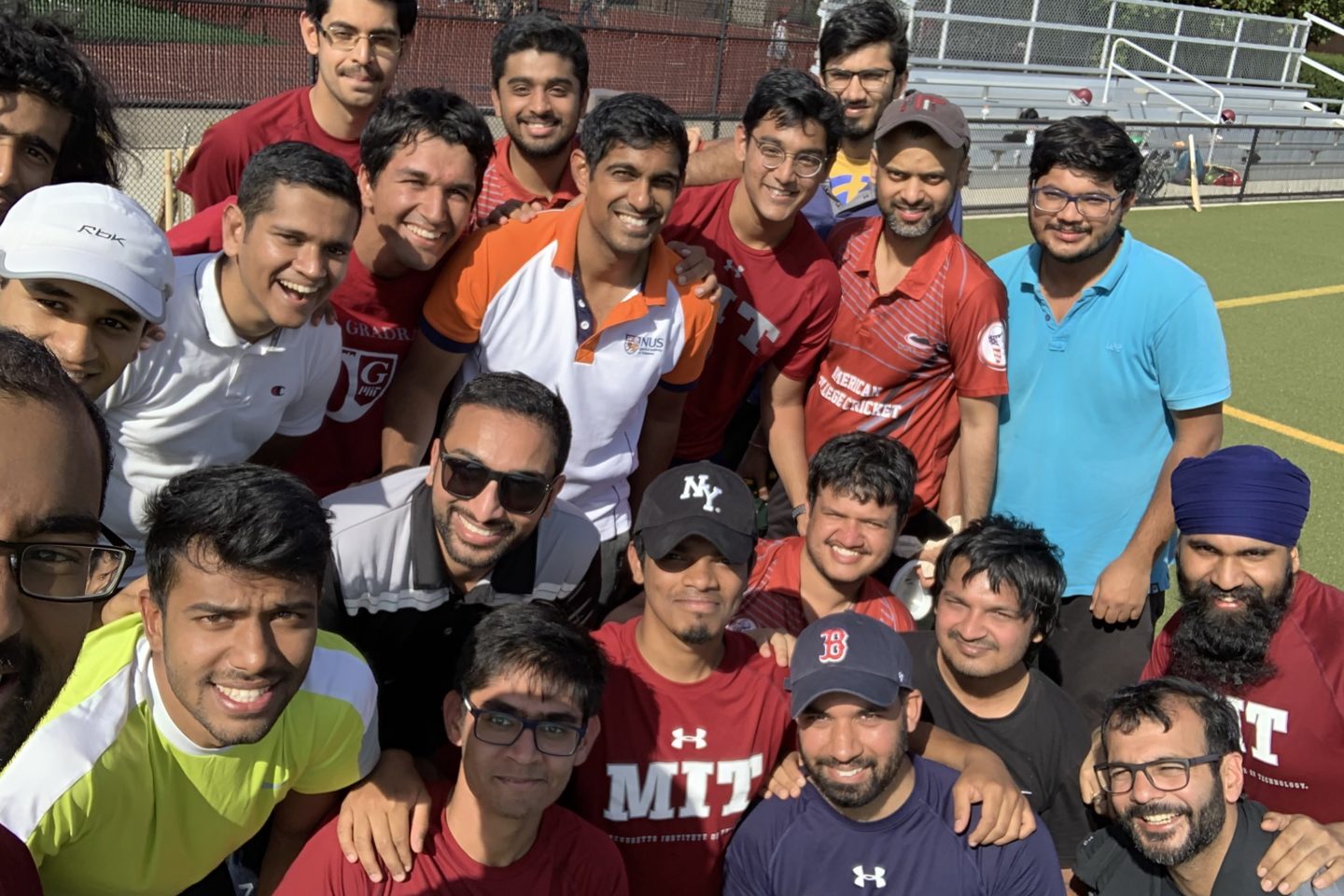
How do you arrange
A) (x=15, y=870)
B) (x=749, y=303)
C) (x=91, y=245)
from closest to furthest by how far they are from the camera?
(x=15, y=870), (x=91, y=245), (x=749, y=303)

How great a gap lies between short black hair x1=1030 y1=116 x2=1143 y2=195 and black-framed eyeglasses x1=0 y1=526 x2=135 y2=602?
3987mm

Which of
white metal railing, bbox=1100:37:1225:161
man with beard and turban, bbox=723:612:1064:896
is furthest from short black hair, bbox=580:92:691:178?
white metal railing, bbox=1100:37:1225:161

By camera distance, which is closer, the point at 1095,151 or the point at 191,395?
the point at 191,395

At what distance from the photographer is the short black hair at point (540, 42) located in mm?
4906

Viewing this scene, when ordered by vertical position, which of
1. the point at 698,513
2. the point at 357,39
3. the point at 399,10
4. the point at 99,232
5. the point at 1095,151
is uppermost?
the point at 399,10

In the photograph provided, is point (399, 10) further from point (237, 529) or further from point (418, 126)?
point (237, 529)

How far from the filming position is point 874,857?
3389 millimetres

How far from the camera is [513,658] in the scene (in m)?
3.14

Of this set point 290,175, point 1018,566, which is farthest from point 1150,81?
point 290,175

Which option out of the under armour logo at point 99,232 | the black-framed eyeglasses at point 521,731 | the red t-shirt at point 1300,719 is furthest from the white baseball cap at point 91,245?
the red t-shirt at point 1300,719

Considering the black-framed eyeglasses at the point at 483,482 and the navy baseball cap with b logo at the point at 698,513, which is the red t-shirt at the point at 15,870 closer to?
the black-framed eyeglasses at the point at 483,482

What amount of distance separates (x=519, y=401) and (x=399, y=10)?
2.14 m

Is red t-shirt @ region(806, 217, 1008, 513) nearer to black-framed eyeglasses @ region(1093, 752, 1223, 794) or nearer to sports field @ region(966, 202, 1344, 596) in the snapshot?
black-framed eyeglasses @ region(1093, 752, 1223, 794)

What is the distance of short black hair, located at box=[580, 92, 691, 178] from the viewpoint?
414 centimetres
